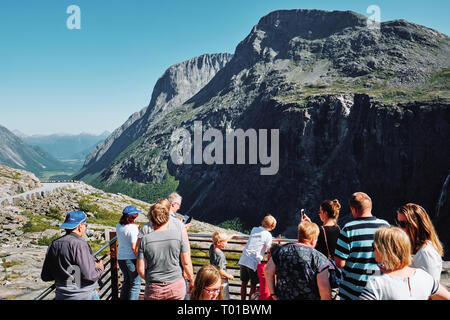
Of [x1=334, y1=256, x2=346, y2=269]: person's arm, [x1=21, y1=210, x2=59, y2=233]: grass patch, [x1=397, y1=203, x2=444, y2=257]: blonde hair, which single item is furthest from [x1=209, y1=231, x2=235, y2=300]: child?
[x1=21, y1=210, x2=59, y2=233]: grass patch

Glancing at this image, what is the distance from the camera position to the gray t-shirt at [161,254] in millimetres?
5777

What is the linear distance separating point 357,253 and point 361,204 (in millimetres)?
1063

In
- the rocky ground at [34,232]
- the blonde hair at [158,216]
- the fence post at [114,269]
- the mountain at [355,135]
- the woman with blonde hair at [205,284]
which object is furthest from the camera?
the mountain at [355,135]

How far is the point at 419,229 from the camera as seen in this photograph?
5.29m

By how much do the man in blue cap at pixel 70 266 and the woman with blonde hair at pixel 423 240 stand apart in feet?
22.1

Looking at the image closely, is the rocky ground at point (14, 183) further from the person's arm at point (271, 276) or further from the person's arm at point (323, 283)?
the person's arm at point (323, 283)

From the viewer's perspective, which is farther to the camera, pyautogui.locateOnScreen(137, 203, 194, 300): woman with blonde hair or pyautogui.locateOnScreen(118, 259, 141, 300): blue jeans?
pyautogui.locateOnScreen(118, 259, 141, 300): blue jeans

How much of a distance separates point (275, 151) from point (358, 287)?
14646cm

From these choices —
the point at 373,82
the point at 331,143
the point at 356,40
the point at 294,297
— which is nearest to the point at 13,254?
the point at 294,297

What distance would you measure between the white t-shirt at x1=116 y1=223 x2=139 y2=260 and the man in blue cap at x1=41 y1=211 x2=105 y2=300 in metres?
1.65

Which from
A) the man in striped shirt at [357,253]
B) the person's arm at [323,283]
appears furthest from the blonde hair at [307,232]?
the man in striped shirt at [357,253]

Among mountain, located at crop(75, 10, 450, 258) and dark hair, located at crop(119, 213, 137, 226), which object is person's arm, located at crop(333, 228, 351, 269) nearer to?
dark hair, located at crop(119, 213, 137, 226)

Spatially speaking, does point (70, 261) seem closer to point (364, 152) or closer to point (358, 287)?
point (358, 287)

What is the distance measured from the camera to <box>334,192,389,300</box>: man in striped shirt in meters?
5.46
